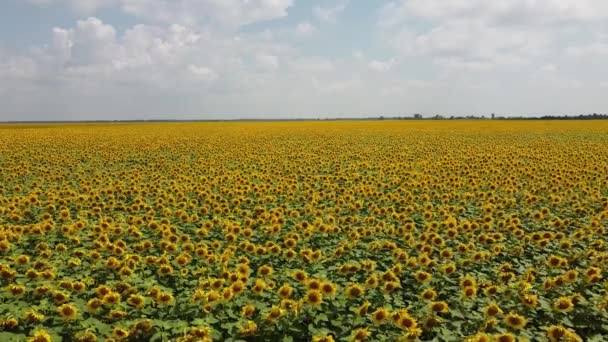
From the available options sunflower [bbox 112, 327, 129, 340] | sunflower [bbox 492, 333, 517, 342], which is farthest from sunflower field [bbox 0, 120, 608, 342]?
sunflower [bbox 492, 333, 517, 342]

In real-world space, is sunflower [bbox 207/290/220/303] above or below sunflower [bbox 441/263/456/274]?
above

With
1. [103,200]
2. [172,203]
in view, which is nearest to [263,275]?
[172,203]

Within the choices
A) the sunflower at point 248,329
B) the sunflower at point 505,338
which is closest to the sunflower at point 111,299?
the sunflower at point 248,329

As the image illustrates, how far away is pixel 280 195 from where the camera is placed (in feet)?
36.5

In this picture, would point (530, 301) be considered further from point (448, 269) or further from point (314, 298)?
point (314, 298)

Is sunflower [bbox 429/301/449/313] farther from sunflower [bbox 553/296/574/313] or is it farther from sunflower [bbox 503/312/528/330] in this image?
sunflower [bbox 553/296/574/313]

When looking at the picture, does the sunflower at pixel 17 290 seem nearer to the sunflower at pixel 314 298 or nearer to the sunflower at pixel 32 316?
the sunflower at pixel 32 316

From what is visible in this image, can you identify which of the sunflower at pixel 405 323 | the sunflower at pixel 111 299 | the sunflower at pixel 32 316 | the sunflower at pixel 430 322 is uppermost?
the sunflower at pixel 111 299

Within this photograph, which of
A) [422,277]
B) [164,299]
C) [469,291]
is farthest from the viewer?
[422,277]

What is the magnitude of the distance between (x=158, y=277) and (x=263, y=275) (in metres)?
1.40

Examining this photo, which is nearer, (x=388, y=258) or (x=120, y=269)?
(x=120, y=269)

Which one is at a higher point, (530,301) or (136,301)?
(136,301)

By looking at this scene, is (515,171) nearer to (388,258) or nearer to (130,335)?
(388,258)

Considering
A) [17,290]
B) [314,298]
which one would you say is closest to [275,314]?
[314,298]
